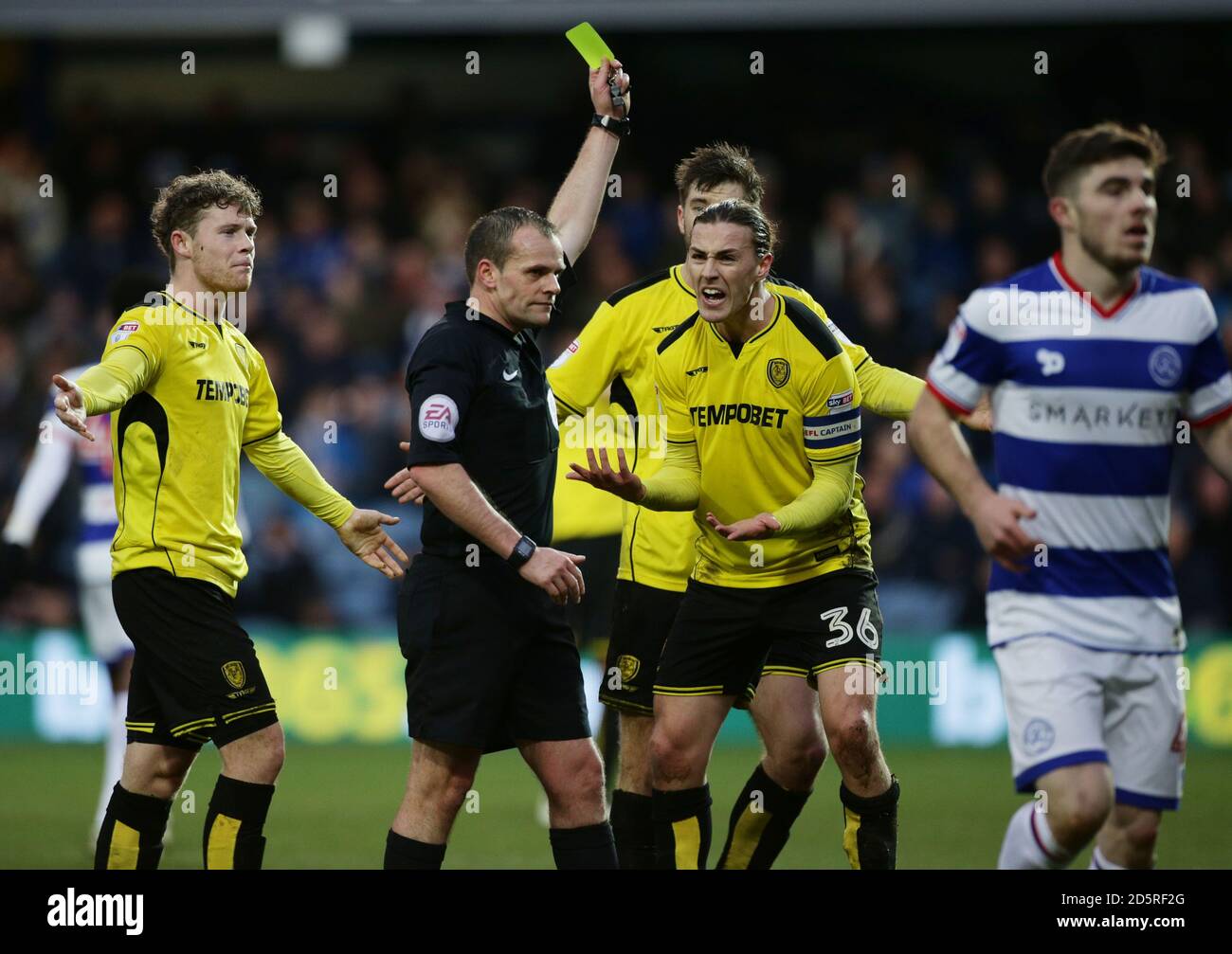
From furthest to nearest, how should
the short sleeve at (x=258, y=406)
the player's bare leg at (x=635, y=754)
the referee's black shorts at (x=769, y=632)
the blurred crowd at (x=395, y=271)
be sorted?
the blurred crowd at (x=395, y=271) → the player's bare leg at (x=635, y=754) → the short sleeve at (x=258, y=406) → the referee's black shorts at (x=769, y=632)

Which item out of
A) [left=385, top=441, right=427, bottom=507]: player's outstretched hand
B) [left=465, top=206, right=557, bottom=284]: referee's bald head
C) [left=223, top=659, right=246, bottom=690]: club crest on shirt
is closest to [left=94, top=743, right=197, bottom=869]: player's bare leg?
[left=223, top=659, right=246, bottom=690]: club crest on shirt

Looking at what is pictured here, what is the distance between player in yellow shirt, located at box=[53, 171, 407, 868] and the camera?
509cm

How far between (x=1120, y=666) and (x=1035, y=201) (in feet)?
33.8

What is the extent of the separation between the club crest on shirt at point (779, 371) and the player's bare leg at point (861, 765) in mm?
924

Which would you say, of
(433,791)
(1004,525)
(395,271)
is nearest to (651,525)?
(433,791)

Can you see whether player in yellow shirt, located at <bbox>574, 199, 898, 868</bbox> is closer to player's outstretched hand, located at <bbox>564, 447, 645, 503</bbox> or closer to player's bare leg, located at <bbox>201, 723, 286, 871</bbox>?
player's outstretched hand, located at <bbox>564, 447, 645, 503</bbox>

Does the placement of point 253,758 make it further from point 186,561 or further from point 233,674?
point 186,561

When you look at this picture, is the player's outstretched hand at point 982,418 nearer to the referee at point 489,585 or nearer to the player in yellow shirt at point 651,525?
the player in yellow shirt at point 651,525

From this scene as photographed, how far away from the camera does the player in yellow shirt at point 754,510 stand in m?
5.25

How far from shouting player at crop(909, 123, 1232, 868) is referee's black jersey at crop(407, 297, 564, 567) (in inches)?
49.0

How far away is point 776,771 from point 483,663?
1216 millimetres

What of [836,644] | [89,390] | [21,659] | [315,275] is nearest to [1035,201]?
[315,275]

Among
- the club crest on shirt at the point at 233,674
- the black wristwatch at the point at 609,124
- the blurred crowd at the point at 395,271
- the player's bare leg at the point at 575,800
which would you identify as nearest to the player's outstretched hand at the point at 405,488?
the club crest on shirt at the point at 233,674
